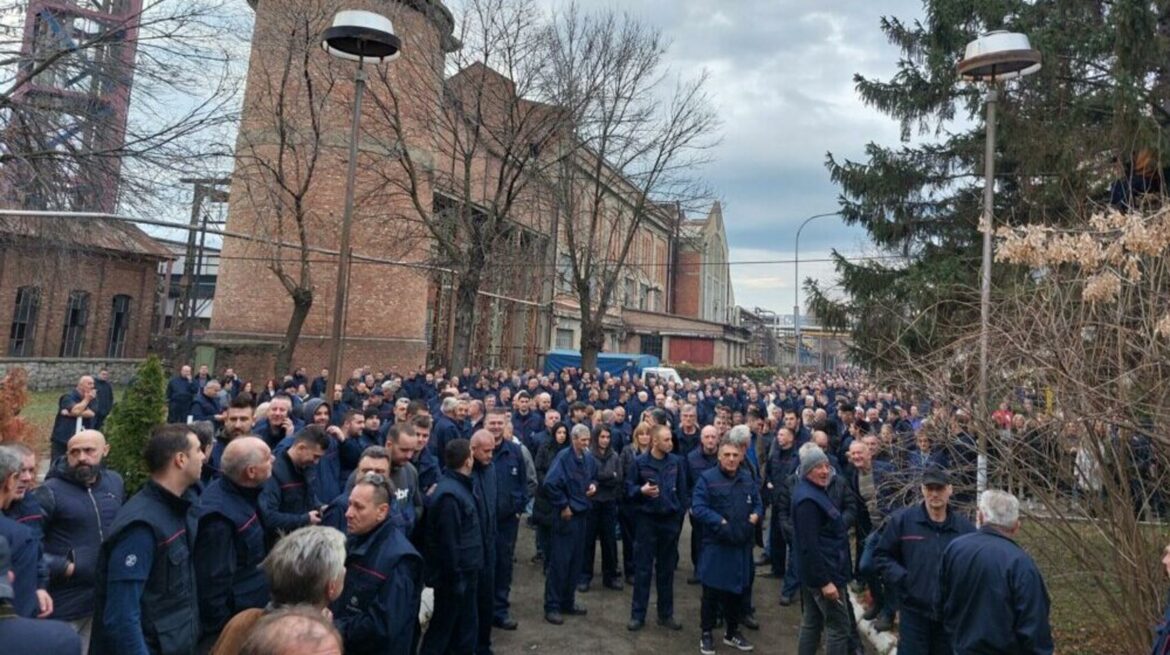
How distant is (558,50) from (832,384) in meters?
15.5

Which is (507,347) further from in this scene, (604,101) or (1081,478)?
(1081,478)

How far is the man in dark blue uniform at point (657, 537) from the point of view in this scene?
6477 millimetres

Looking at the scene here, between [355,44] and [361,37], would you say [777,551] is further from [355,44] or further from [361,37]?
[355,44]

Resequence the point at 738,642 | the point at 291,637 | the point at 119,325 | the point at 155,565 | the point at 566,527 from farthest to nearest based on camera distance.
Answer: the point at 119,325, the point at 566,527, the point at 738,642, the point at 155,565, the point at 291,637

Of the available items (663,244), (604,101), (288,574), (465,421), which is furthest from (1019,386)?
(663,244)

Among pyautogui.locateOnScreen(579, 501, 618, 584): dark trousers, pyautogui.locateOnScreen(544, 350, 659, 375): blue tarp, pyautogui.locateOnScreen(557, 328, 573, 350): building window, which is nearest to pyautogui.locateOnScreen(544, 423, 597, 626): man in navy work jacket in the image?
pyautogui.locateOnScreen(579, 501, 618, 584): dark trousers

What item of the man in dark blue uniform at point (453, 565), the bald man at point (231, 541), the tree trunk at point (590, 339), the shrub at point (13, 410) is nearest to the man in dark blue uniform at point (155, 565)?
the bald man at point (231, 541)

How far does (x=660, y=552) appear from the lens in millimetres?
6574

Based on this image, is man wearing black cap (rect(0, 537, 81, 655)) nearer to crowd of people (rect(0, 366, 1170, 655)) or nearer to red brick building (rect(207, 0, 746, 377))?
crowd of people (rect(0, 366, 1170, 655))

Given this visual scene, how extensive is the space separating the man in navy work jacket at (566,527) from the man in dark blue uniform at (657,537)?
549mm

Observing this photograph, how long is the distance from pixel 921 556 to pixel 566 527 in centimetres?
334

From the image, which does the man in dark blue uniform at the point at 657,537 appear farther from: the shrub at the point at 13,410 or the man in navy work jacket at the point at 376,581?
the shrub at the point at 13,410

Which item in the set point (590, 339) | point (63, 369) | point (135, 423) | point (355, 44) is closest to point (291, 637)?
point (135, 423)

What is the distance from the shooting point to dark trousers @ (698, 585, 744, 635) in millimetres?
5980
